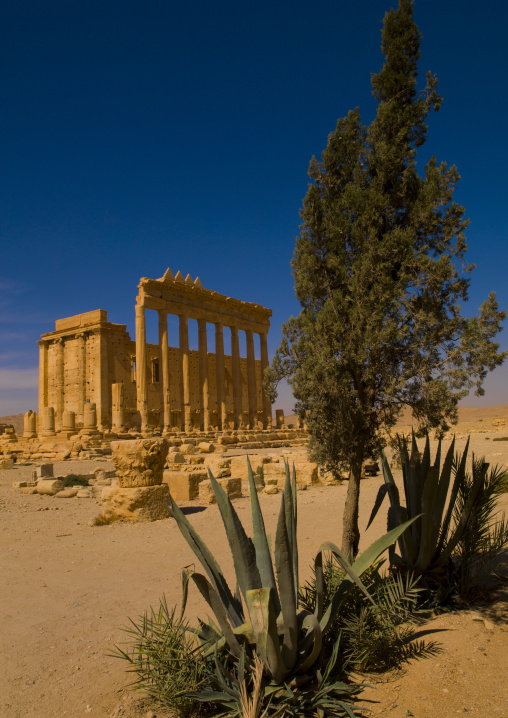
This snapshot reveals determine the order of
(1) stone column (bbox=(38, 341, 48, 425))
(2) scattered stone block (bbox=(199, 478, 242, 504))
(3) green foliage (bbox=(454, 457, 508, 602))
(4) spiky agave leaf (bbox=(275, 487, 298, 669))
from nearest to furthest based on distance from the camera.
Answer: (4) spiky agave leaf (bbox=(275, 487, 298, 669))
(3) green foliage (bbox=(454, 457, 508, 602))
(2) scattered stone block (bbox=(199, 478, 242, 504))
(1) stone column (bbox=(38, 341, 48, 425))

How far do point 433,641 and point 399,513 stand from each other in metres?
0.92

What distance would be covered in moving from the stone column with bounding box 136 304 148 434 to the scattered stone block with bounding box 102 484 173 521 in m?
19.1

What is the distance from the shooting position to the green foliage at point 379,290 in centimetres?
507

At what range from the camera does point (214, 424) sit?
38.2 metres

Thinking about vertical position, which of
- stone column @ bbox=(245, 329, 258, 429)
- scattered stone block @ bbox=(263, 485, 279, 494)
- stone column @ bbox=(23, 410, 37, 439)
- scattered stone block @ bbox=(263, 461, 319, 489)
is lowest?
scattered stone block @ bbox=(263, 485, 279, 494)

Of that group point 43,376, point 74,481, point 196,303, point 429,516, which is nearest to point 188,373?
point 196,303

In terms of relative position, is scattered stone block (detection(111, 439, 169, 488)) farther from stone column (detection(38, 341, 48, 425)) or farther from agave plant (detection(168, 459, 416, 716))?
stone column (detection(38, 341, 48, 425))

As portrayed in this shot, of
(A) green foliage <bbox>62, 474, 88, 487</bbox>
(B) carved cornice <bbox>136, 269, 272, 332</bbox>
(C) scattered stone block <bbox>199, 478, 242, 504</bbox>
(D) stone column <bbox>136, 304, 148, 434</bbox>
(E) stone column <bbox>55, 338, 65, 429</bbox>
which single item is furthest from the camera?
(E) stone column <bbox>55, 338, 65, 429</bbox>

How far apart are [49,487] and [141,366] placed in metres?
15.9

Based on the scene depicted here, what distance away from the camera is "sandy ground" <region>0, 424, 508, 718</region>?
3105mm

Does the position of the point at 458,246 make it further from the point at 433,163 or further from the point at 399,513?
the point at 399,513

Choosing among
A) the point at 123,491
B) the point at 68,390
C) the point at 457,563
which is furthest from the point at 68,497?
the point at 68,390

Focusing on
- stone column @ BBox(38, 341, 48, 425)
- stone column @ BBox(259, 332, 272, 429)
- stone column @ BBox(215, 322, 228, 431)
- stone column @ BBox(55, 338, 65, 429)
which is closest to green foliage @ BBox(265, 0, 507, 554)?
stone column @ BBox(215, 322, 228, 431)

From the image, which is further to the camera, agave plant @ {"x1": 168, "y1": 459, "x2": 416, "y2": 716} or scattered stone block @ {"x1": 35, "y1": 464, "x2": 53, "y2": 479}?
scattered stone block @ {"x1": 35, "y1": 464, "x2": 53, "y2": 479}
